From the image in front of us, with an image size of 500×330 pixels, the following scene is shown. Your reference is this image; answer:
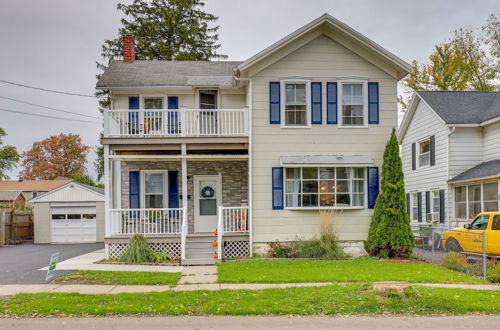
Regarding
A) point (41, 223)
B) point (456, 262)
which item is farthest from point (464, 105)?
point (41, 223)

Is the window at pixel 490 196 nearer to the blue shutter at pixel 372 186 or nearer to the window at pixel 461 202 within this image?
the window at pixel 461 202

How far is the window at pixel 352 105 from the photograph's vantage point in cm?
1445

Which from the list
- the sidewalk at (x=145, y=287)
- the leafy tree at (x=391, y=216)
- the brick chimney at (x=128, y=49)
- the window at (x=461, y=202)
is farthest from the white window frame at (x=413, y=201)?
the brick chimney at (x=128, y=49)

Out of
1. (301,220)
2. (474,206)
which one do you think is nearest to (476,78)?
(474,206)

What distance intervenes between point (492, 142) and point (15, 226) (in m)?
22.7

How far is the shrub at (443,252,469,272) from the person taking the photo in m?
11.3

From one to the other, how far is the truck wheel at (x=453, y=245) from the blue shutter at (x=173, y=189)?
9.75 meters

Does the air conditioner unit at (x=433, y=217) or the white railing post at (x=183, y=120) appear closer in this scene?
the white railing post at (x=183, y=120)

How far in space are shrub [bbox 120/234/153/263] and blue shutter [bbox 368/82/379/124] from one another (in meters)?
8.59

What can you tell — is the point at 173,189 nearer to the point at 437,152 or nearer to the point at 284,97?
the point at 284,97

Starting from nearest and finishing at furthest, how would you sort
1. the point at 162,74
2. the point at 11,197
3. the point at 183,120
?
the point at 183,120
the point at 162,74
the point at 11,197

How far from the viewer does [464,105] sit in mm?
18406

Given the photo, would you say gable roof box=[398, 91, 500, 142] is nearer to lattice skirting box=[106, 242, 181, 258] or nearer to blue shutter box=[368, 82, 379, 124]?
blue shutter box=[368, 82, 379, 124]

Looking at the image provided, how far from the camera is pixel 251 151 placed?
14.1 metres
